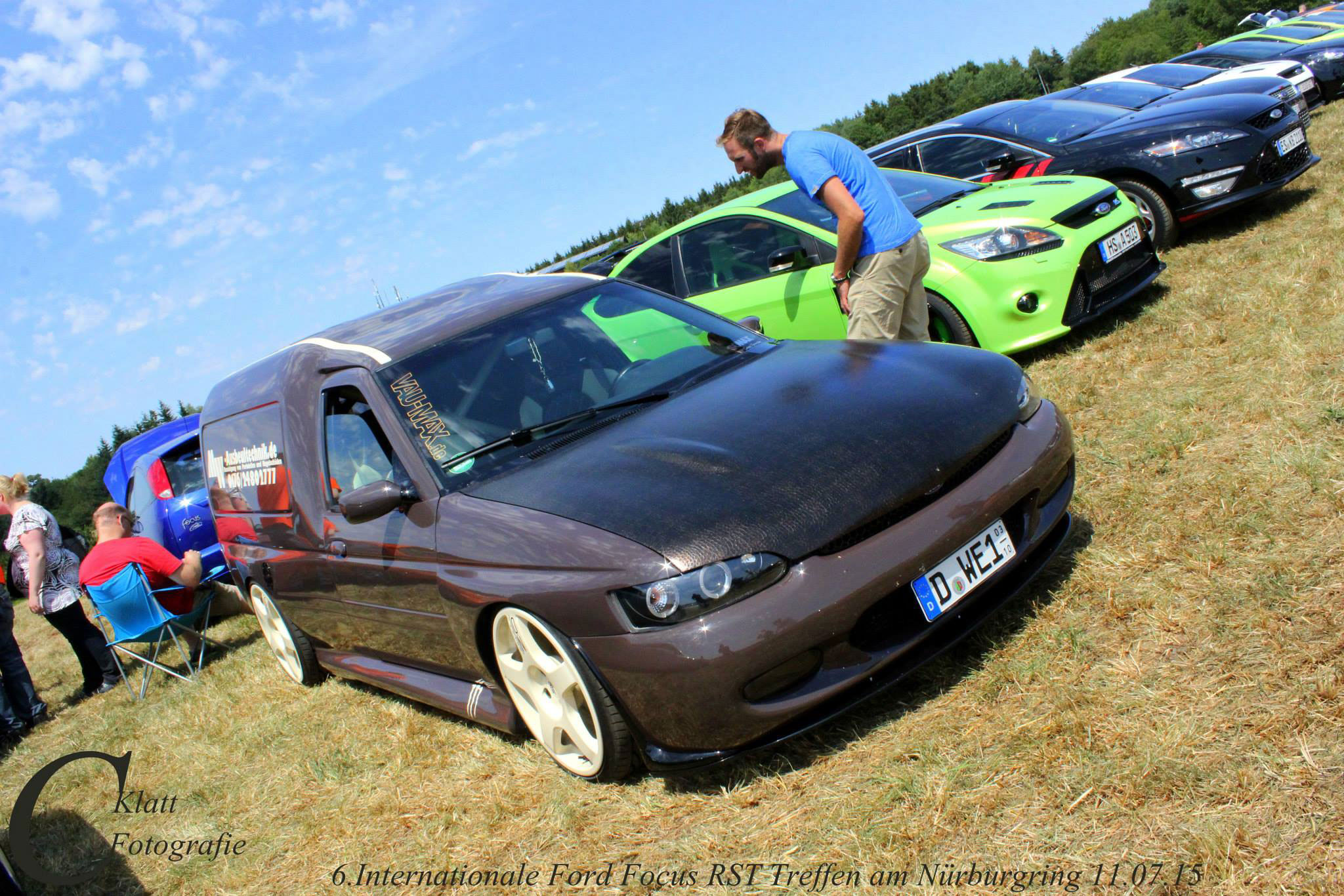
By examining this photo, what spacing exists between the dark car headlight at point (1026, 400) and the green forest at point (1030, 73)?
5033 cm

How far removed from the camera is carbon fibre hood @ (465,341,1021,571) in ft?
8.66

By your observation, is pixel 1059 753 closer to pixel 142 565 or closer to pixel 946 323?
pixel 946 323

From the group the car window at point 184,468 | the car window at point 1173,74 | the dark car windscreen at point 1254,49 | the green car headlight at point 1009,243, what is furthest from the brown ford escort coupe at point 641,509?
the dark car windscreen at point 1254,49

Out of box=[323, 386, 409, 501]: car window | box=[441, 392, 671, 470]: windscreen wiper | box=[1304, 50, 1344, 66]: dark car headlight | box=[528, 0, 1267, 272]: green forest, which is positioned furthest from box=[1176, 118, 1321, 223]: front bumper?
box=[528, 0, 1267, 272]: green forest

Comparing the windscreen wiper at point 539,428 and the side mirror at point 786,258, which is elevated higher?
the side mirror at point 786,258

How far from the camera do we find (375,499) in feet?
10.8

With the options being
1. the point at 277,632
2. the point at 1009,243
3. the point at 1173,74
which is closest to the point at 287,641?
the point at 277,632

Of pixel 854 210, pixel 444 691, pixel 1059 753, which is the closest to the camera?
pixel 1059 753

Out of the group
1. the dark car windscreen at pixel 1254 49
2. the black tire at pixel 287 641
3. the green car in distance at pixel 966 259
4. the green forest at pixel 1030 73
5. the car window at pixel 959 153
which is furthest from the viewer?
the green forest at pixel 1030 73

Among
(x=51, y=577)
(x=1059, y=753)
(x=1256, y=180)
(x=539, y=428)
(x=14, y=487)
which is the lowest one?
(x=1059, y=753)

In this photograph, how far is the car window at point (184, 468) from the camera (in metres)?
8.02

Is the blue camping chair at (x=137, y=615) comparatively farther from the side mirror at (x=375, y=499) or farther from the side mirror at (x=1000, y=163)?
the side mirror at (x=1000, y=163)

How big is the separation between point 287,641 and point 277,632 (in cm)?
18

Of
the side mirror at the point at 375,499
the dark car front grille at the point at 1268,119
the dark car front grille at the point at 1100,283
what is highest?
the side mirror at the point at 375,499
